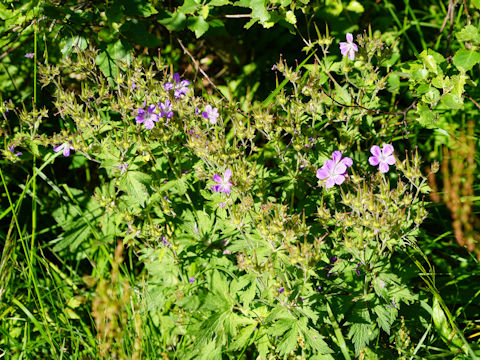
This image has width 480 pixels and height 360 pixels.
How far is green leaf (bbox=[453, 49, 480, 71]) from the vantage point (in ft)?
8.42

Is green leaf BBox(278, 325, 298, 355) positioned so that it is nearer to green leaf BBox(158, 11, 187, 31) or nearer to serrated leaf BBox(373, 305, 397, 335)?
serrated leaf BBox(373, 305, 397, 335)

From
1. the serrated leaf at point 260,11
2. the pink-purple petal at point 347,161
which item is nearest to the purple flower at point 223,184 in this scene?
the pink-purple petal at point 347,161

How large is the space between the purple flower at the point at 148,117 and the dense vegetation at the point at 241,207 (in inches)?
0.4

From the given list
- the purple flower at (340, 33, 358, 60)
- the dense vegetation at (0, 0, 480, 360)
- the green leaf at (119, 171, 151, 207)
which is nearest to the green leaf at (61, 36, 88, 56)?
the dense vegetation at (0, 0, 480, 360)

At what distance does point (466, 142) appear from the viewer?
3346mm

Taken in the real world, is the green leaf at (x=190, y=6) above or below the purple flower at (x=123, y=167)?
above

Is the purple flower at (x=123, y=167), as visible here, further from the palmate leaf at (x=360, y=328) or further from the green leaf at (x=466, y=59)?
the green leaf at (x=466, y=59)

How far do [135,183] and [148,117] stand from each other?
36 centimetres

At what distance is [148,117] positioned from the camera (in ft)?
8.05

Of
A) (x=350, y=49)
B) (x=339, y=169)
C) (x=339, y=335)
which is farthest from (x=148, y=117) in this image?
(x=339, y=335)

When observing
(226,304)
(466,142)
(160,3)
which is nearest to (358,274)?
(226,304)

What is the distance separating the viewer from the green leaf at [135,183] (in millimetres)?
2500

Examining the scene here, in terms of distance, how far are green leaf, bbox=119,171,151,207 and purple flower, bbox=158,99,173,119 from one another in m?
0.34

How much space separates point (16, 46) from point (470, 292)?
11.7ft
